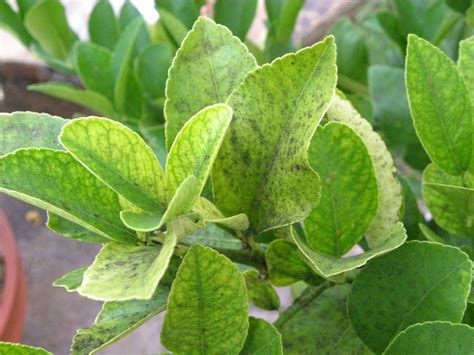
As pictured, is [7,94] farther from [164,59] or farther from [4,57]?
[164,59]

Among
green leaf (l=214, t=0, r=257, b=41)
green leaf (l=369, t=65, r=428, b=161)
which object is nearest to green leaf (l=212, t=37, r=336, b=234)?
green leaf (l=369, t=65, r=428, b=161)

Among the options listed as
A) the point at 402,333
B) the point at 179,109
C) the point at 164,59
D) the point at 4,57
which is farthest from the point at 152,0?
the point at 4,57

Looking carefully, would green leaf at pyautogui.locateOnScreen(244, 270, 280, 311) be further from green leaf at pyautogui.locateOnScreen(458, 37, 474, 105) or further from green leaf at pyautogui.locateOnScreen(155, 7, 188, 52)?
green leaf at pyautogui.locateOnScreen(155, 7, 188, 52)

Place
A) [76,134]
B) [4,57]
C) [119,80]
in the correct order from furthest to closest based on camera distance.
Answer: [4,57], [119,80], [76,134]

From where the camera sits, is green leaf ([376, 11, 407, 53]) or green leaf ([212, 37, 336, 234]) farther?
green leaf ([376, 11, 407, 53])

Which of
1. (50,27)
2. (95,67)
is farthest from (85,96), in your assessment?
(50,27)

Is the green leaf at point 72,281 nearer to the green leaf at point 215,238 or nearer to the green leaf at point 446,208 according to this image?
the green leaf at point 215,238
